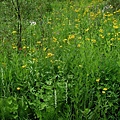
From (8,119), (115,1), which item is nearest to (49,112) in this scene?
(8,119)

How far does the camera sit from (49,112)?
10.5 feet

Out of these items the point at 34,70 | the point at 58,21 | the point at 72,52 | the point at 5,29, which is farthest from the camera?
the point at 58,21

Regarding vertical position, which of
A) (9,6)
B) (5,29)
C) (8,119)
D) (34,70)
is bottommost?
(8,119)

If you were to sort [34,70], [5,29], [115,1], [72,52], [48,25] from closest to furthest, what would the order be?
[34,70] → [72,52] → [5,29] → [48,25] → [115,1]

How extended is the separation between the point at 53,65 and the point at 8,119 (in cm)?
96

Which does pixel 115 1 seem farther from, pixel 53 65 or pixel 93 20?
pixel 53 65

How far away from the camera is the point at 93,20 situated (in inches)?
242

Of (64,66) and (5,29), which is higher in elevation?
(5,29)

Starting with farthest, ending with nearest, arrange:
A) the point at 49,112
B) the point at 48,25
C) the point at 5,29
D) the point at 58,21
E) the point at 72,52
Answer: the point at 58,21 → the point at 48,25 → the point at 5,29 → the point at 72,52 → the point at 49,112

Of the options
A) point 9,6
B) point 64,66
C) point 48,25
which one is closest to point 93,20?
point 48,25

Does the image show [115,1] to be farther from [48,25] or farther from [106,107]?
[106,107]

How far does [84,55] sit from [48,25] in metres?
2.50

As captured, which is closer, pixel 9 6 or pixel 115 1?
pixel 9 6

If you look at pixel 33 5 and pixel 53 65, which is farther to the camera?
pixel 33 5
